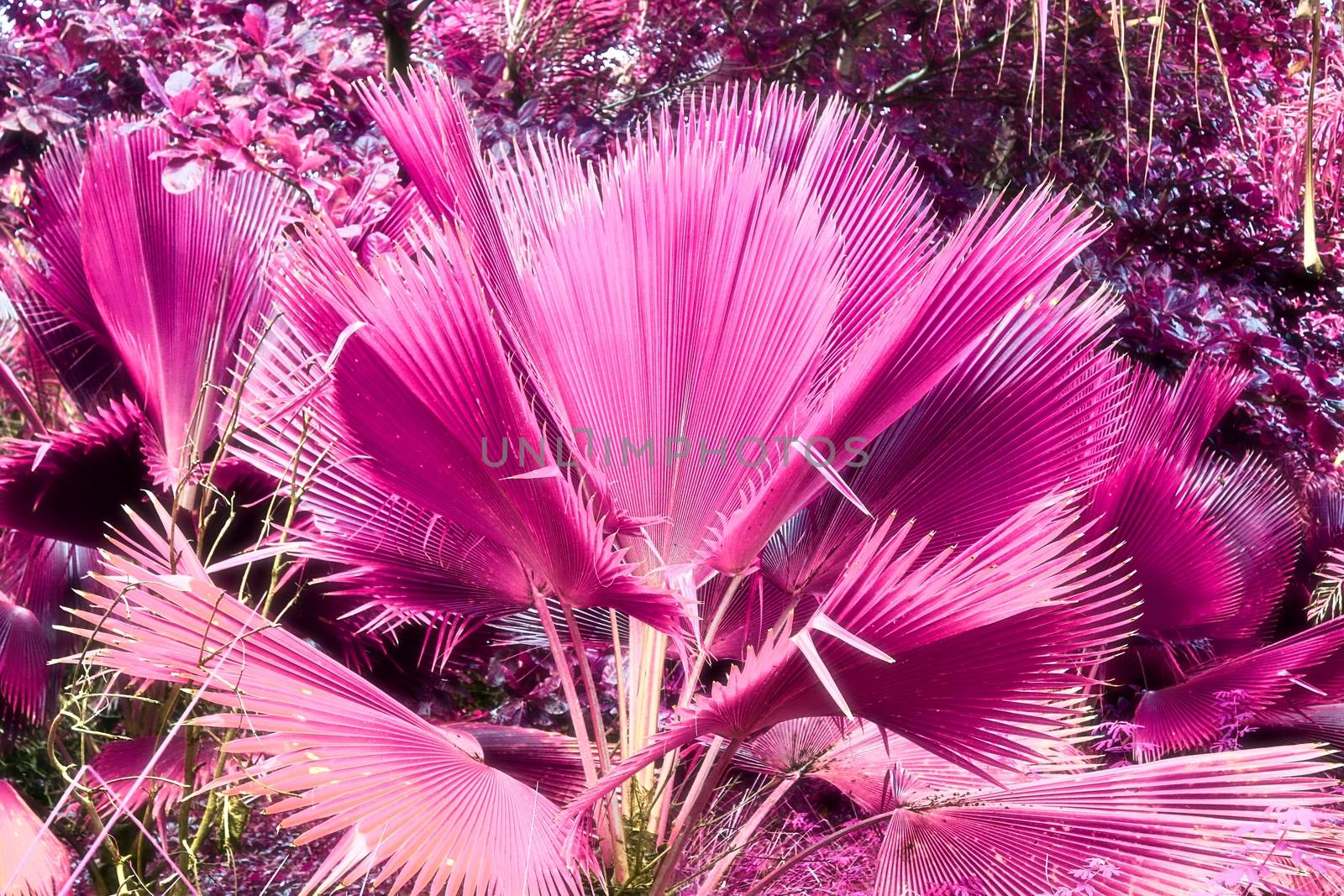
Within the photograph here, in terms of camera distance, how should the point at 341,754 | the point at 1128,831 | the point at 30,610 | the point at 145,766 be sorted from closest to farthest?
1. the point at 341,754
2. the point at 1128,831
3. the point at 145,766
4. the point at 30,610

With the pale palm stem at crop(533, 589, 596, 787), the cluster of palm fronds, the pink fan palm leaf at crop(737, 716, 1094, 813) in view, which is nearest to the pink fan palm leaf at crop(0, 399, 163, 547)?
the cluster of palm fronds

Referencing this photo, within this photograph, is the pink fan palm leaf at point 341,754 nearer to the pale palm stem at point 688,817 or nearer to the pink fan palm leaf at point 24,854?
the pale palm stem at point 688,817

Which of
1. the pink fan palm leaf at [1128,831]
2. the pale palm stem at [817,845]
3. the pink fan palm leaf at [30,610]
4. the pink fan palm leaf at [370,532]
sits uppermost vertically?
the pink fan palm leaf at [370,532]

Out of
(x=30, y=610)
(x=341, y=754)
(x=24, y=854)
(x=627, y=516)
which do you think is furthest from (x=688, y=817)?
(x=30, y=610)

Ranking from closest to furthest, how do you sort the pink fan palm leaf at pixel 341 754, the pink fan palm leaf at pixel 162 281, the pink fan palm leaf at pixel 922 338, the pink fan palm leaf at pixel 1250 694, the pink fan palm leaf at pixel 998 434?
the pink fan palm leaf at pixel 341 754, the pink fan palm leaf at pixel 922 338, the pink fan palm leaf at pixel 998 434, the pink fan palm leaf at pixel 162 281, the pink fan palm leaf at pixel 1250 694

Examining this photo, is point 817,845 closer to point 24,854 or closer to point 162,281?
point 24,854

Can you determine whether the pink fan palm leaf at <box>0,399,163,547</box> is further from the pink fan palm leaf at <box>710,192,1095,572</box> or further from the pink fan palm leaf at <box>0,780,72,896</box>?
the pink fan palm leaf at <box>710,192,1095,572</box>

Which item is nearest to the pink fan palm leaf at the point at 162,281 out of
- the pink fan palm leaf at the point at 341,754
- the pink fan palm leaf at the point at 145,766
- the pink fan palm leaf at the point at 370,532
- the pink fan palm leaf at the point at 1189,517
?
the pink fan palm leaf at the point at 370,532
